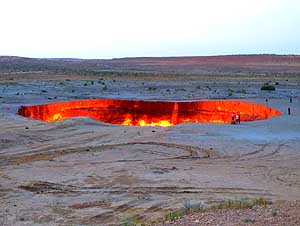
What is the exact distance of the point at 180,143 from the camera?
2250cm

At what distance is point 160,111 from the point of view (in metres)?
36.9

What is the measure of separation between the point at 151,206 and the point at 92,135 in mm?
11361

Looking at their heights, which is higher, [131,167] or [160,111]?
[131,167]

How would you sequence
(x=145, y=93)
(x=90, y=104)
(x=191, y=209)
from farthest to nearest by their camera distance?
(x=145, y=93) < (x=90, y=104) < (x=191, y=209)

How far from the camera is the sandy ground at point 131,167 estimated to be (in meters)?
13.4

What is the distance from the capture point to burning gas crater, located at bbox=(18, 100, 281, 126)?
117ft

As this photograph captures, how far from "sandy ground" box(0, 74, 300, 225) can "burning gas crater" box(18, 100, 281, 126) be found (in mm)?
6189

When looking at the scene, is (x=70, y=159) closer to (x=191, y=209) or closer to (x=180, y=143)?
(x=180, y=143)

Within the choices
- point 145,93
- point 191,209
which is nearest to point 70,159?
point 191,209

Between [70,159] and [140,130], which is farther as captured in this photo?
[140,130]

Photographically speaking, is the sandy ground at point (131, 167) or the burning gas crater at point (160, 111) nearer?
the sandy ground at point (131, 167)

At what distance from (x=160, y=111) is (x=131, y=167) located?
746 inches

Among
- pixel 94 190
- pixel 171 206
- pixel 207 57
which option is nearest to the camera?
pixel 171 206

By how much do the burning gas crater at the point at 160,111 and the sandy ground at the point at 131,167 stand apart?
619cm
